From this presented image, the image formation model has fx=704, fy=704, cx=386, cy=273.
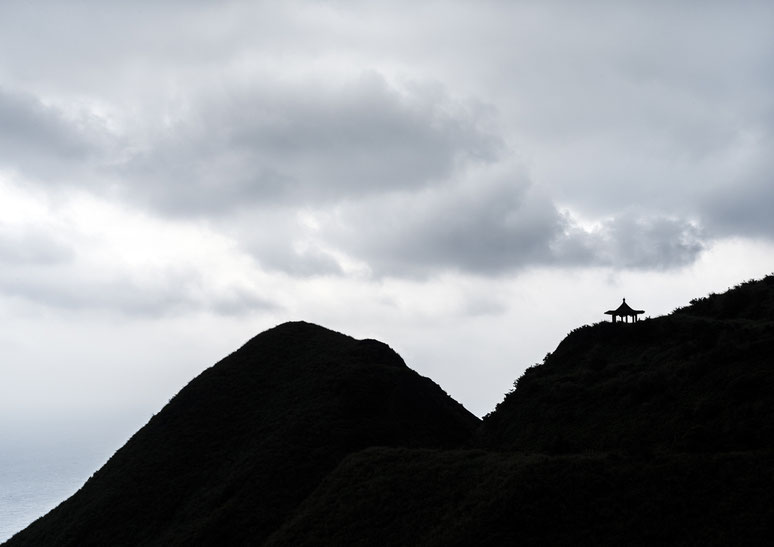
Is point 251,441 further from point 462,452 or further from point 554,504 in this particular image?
point 554,504

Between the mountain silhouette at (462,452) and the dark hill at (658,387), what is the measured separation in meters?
0.15

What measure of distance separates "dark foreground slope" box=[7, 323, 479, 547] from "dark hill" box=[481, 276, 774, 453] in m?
13.0

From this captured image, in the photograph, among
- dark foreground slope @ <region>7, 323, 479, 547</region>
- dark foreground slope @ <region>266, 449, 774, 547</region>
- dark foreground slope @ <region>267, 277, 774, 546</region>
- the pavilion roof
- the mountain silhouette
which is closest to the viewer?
dark foreground slope @ <region>266, 449, 774, 547</region>

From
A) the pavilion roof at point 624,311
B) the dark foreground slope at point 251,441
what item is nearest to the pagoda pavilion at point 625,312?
the pavilion roof at point 624,311

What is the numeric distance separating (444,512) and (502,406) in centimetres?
2437

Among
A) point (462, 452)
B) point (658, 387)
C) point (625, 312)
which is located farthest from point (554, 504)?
point (625, 312)

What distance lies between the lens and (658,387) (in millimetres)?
48906

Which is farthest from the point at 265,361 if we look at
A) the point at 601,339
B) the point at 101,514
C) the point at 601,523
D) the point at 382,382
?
the point at 601,523

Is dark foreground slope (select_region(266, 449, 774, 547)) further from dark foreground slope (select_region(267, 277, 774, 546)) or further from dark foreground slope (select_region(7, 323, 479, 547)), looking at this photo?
dark foreground slope (select_region(7, 323, 479, 547))

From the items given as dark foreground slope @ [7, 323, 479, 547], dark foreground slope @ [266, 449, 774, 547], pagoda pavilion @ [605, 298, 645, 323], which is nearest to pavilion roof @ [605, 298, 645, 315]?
pagoda pavilion @ [605, 298, 645, 323]

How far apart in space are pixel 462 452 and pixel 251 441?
28.3m

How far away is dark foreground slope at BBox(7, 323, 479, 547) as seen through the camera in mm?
58594

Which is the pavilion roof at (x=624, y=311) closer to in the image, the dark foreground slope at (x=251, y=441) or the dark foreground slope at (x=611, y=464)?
the dark foreground slope at (x=611, y=464)

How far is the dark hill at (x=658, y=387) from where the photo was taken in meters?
41.8
